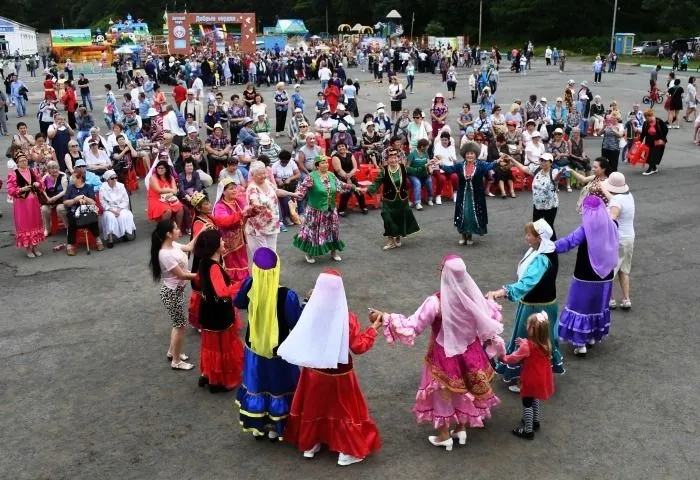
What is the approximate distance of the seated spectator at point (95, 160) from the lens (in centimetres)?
1324

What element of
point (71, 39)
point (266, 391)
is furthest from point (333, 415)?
point (71, 39)

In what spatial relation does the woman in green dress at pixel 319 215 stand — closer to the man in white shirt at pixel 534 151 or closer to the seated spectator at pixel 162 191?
the seated spectator at pixel 162 191

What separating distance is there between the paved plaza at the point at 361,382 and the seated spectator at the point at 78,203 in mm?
362

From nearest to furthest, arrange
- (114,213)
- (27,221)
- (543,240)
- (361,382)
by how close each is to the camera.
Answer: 1. (543,240)
2. (361,382)
3. (27,221)
4. (114,213)

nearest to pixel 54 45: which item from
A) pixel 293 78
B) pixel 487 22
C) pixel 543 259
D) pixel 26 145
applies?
pixel 293 78

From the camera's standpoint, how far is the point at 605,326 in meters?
7.16

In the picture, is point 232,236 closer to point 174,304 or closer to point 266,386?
point 174,304

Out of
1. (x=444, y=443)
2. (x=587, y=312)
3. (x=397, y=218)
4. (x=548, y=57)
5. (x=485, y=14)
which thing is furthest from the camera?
(x=485, y=14)

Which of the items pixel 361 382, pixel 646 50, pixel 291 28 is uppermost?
pixel 291 28

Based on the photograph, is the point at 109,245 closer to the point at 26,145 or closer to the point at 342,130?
the point at 26,145

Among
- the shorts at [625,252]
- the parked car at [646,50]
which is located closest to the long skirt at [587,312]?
the shorts at [625,252]

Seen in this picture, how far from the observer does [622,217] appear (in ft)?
26.0

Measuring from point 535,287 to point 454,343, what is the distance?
1399 mm

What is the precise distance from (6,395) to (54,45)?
5812 cm
